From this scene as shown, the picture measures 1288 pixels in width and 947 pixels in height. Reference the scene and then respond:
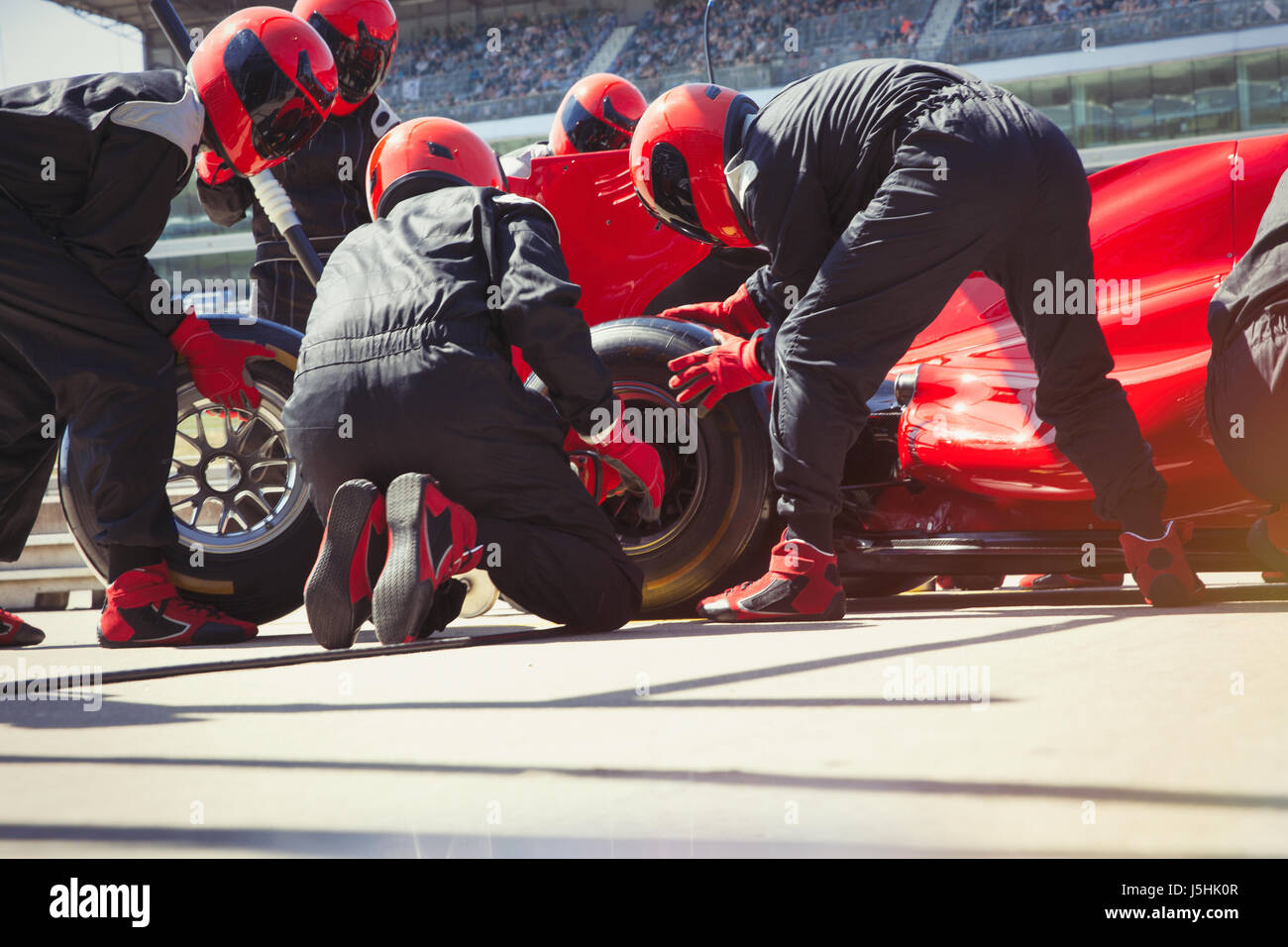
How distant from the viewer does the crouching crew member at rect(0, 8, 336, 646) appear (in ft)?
9.99

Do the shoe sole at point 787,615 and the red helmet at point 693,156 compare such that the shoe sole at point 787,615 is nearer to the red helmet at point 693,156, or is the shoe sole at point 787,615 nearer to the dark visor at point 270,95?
the red helmet at point 693,156

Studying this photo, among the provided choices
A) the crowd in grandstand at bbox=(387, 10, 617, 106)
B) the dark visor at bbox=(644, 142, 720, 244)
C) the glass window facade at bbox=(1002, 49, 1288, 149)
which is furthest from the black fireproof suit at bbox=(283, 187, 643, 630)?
the crowd in grandstand at bbox=(387, 10, 617, 106)

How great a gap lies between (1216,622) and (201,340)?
8.54 feet

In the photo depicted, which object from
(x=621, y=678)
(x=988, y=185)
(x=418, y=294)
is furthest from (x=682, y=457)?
(x=621, y=678)

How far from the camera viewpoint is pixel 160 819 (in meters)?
1.27

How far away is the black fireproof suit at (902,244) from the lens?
2.75m

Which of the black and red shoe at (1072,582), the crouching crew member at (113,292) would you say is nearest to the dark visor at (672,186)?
the crouching crew member at (113,292)

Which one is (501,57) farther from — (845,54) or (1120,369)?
(1120,369)

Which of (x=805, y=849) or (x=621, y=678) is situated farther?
(x=621, y=678)

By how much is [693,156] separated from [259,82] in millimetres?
1220

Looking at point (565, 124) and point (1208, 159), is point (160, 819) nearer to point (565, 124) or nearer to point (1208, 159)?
point (1208, 159)

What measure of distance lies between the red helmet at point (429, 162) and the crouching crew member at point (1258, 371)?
6.15 feet

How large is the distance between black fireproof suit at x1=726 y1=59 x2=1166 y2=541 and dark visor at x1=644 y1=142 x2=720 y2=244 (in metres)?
0.17

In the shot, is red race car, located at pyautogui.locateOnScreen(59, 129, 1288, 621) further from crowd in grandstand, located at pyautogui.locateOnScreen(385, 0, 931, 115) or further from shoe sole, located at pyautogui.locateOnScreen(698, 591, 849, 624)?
crowd in grandstand, located at pyautogui.locateOnScreen(385, 0, 931, 115)
